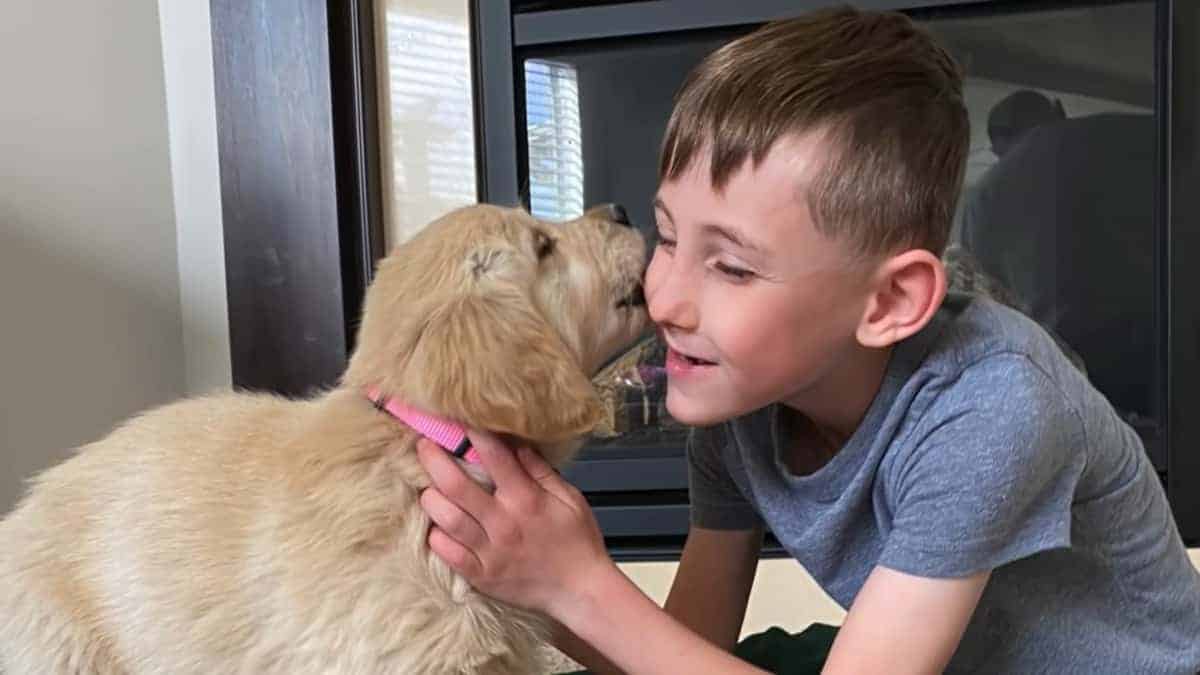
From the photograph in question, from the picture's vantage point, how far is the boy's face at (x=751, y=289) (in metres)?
0.88

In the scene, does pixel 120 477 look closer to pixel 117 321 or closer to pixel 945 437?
pixel 945 437

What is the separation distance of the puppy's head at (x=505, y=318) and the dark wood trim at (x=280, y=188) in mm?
911

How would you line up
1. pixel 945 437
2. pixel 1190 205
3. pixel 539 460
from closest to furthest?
pixel 945 437
pixel 539 460
pixel 1190 205

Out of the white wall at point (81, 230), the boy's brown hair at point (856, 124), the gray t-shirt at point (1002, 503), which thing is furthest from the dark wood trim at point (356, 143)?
the boy's brown hair at point (856, 124)

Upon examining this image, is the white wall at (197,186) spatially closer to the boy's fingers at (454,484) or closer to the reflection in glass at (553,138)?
the reflection in glass at (553,138)

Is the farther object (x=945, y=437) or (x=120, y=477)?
(x=120, y=477)

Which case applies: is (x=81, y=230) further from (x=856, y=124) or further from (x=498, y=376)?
(x=856, y=124)

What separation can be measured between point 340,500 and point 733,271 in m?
0.34

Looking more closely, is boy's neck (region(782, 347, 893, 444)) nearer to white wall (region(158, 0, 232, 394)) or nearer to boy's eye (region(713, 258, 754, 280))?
boy's eye (region(713, 258, 754, 280))

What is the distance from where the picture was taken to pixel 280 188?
197 centimetres

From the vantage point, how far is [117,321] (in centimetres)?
204

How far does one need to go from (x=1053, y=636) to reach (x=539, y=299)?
A: 1.68 ft

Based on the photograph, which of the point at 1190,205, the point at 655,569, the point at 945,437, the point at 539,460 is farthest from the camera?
the point at 655,569

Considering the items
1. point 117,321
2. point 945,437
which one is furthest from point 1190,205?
point 117,321
